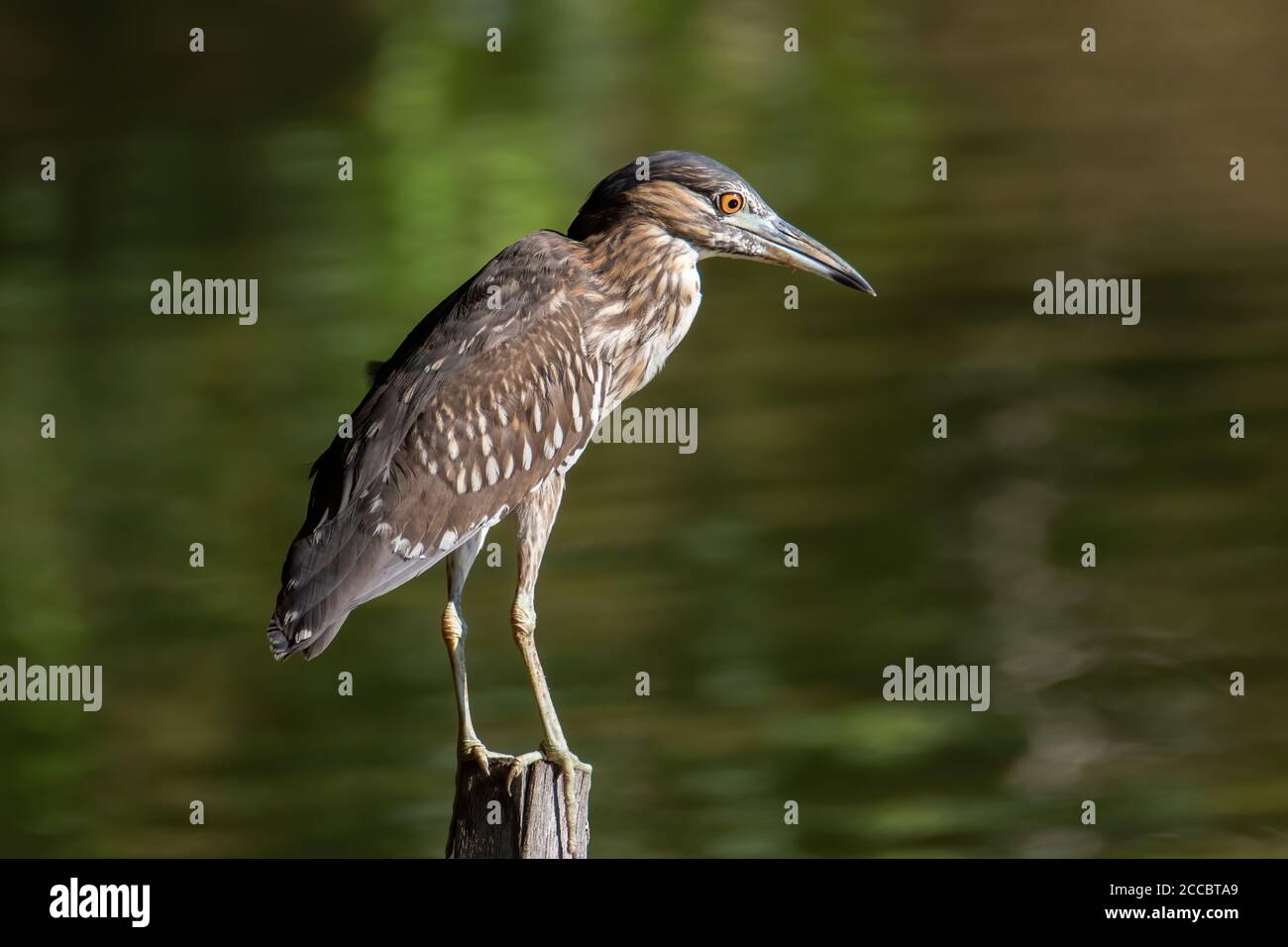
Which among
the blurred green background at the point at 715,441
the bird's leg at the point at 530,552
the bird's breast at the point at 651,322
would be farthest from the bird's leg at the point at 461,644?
the blurred green background at the point at 715,441

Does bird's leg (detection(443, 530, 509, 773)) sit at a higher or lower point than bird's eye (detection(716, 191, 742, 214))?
lower

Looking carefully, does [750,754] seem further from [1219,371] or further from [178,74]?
[178,74]

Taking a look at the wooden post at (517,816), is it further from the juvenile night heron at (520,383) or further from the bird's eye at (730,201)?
the bird's eye at (730,201)

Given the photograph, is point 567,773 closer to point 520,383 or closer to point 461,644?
point 461,644

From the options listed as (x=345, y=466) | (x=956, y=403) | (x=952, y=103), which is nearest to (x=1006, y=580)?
(x=956, y=403)

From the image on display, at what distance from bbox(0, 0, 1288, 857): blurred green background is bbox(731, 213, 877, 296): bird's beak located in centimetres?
344

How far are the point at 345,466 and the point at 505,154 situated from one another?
219 inches

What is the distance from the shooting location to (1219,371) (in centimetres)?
882

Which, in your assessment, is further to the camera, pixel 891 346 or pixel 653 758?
pixel 891 346

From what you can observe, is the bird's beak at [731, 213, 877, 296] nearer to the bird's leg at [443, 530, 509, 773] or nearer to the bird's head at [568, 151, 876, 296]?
the bird's head at [568, 151, 876, 296]

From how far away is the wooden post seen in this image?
379cm

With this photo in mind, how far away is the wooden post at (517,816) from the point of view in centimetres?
379

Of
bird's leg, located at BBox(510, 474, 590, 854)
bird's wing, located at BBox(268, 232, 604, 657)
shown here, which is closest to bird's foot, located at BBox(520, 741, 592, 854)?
bird's leg, located at BBox(510, 474, 590, 854)

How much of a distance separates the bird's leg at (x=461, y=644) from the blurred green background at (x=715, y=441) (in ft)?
9.67
